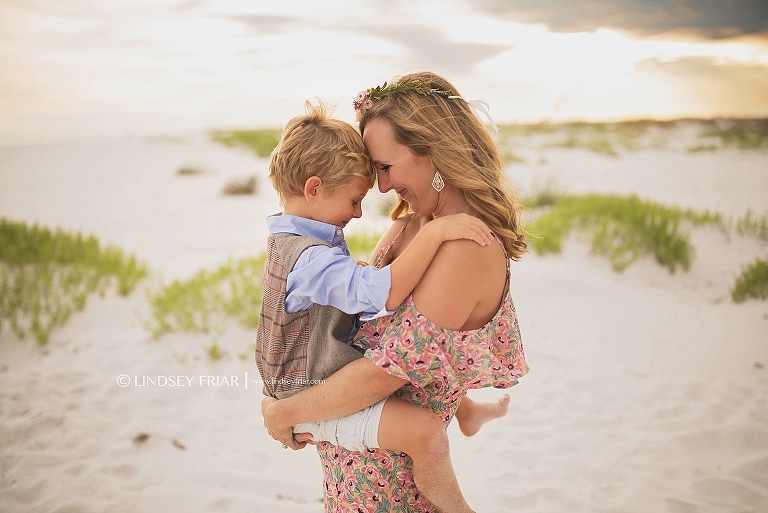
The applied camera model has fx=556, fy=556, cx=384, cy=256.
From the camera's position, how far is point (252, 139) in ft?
50.0

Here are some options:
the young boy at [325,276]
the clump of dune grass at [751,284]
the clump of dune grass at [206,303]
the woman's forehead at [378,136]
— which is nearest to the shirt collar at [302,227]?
the young boy at [325,276]

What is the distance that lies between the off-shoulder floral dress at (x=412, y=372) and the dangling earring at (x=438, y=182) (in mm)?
378

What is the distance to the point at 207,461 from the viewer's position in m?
3.11

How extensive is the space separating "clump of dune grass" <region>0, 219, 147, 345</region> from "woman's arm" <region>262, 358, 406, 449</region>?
348 cm

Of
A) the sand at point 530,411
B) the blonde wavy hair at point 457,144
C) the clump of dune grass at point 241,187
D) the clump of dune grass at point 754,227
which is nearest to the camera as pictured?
the blonde wavy hair at point 457,144

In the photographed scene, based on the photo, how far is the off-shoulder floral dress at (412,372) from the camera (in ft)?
4.86

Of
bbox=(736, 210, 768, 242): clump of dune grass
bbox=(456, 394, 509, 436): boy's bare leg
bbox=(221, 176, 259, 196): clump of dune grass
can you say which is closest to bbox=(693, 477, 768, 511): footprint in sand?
bbox=(456, 394, 509, 436): boy's bare leg

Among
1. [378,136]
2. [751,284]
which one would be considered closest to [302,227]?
[378,136]

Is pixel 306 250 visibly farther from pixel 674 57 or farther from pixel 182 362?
pixel 674 57

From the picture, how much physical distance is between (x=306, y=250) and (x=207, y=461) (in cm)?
207

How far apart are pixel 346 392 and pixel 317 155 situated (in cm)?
70

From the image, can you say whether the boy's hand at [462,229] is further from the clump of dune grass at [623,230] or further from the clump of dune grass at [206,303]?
the clump of dune grass at [623,230]

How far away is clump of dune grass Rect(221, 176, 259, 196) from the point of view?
10.3 m

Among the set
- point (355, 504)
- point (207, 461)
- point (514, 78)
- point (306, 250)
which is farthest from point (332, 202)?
point (514, 78)
